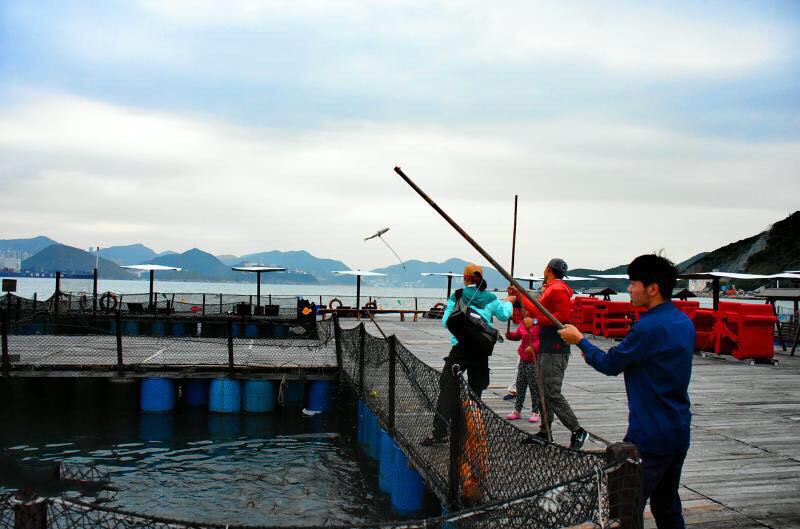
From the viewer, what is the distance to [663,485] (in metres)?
3.95

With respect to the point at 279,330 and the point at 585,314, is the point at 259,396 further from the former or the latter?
the point at 279,330

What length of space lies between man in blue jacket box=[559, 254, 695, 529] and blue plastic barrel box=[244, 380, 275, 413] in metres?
12.3

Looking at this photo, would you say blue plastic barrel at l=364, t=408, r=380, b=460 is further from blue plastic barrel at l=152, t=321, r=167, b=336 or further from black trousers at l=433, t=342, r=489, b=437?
blue plastic barrel at l=152, t=321, r=167, b=336

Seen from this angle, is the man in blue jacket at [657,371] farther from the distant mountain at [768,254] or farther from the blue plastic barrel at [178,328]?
the distant mountain at [768,254]

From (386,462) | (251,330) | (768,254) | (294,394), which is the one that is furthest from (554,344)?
(768,254)

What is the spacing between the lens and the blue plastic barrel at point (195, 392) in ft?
50.9

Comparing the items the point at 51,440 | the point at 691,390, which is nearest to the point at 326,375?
the point at 51,440

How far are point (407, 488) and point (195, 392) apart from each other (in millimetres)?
8885

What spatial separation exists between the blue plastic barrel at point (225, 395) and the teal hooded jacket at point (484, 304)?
30.1 ft

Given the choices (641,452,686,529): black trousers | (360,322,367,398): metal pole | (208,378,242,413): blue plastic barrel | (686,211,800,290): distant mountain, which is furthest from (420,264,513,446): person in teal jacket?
(686,211,800,290): distant mountain

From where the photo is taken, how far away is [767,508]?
5.42m

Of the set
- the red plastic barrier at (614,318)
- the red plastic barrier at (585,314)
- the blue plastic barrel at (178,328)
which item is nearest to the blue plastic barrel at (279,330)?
the blue plastic barrel at (178,328)

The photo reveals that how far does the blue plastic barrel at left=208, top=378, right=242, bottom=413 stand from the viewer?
15328 mm

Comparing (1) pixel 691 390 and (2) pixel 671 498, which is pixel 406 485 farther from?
(1) pixel 691 390
